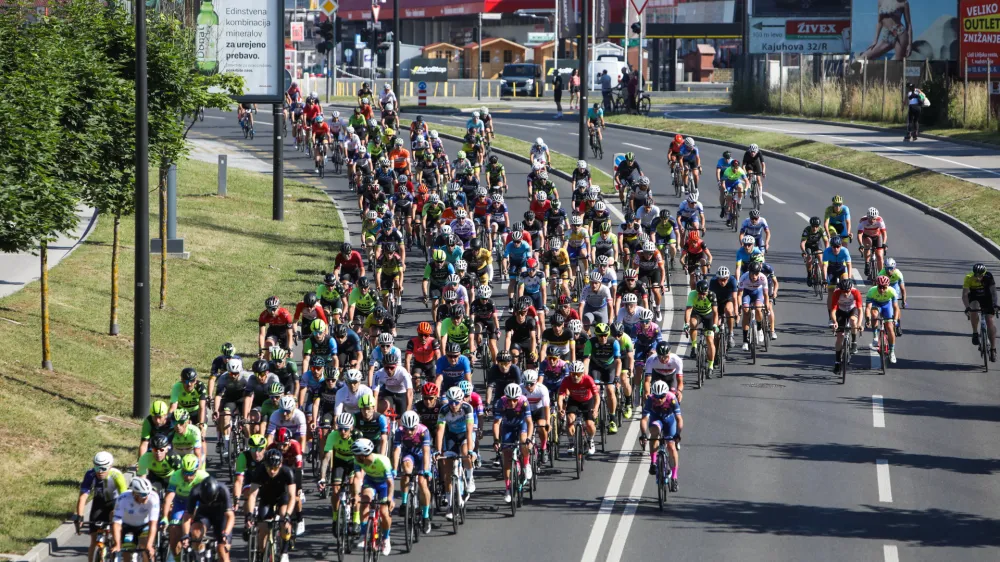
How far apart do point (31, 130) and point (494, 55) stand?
8448 cm

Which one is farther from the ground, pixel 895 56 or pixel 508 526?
pixel 895 56

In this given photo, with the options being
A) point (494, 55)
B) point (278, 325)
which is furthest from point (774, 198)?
point (494, 55)

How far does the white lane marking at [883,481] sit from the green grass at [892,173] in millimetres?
17190

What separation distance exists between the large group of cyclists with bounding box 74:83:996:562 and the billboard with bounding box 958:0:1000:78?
2415cm

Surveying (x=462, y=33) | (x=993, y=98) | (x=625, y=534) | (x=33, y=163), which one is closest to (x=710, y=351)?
(x=625, y=534)

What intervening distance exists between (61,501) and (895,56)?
173 ft

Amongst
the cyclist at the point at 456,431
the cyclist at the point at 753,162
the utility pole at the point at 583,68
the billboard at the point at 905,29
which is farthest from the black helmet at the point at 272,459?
the billboard at the point at 905,29

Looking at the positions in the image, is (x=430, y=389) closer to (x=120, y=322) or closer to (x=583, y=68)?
(x=120, y=322)

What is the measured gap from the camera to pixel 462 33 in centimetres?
11569

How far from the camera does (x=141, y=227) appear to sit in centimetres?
1912

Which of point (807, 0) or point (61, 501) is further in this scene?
point (807, 0)

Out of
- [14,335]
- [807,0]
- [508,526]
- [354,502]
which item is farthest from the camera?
[807,0]

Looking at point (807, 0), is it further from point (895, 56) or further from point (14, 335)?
point (14, 335)

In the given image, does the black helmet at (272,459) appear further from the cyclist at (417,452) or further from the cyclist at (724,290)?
the cyclist at (724,290)
